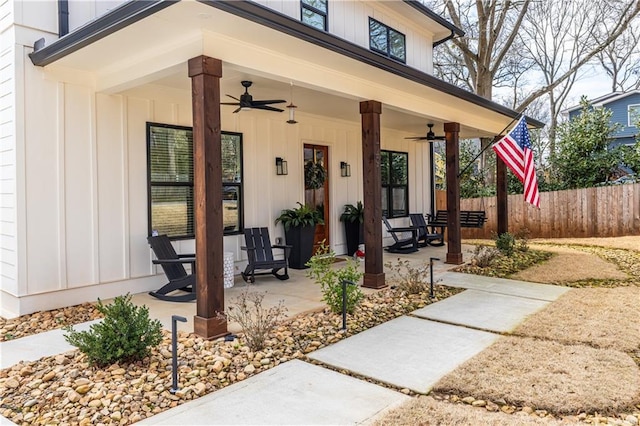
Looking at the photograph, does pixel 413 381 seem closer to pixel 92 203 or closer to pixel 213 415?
pixel 213 415

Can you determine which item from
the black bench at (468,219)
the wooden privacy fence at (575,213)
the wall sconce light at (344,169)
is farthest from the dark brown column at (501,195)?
the wall sconce light at (344,169)

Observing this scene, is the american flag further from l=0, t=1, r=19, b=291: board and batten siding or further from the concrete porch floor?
l=0, t=1, r=19, b=291: board and batten siding

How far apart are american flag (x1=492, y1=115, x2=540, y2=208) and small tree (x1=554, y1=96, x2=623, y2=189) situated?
7.75 m

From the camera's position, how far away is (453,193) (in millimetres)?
8281

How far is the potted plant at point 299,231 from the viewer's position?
766 cm

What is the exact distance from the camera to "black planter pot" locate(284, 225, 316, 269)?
7.68 m

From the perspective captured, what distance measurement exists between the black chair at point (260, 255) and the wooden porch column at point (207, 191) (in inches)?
96.8

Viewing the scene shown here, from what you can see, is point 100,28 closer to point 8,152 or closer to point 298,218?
point 8,152

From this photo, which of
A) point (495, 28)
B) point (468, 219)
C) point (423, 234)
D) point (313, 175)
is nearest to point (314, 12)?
point (313, 175)

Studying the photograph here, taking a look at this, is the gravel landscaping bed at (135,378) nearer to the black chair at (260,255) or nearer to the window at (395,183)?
the black chair at (260,255)

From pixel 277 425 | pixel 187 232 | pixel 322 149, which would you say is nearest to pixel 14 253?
pixel 187 232

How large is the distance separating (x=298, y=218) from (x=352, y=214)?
69.6 inches

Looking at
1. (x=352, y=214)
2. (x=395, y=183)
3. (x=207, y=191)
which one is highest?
(x=395, y=183)

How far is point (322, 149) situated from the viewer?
8.97 meters
